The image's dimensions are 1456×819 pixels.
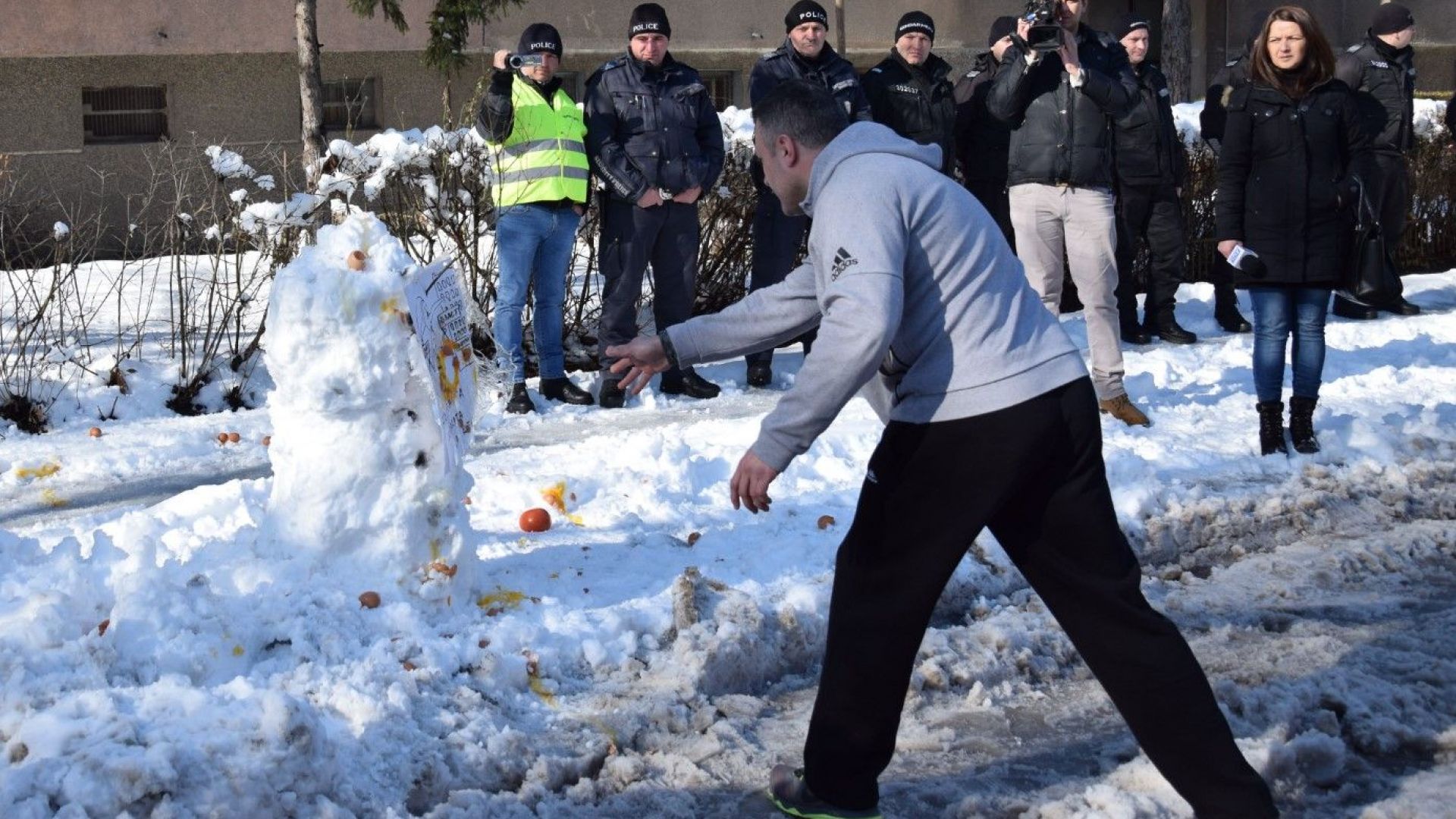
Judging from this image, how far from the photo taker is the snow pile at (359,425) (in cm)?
482

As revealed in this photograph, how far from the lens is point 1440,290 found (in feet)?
43.4

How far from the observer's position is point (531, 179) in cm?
856

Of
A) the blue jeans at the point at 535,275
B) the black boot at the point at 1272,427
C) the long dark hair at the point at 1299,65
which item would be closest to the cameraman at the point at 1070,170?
the black boot at the point at 1272,427

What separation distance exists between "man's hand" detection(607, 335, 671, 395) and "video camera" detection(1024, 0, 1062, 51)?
4.39 m

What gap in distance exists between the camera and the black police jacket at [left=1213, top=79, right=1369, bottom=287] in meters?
7.13

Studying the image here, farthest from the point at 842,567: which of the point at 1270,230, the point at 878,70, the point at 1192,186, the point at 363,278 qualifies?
the point at 1192,186

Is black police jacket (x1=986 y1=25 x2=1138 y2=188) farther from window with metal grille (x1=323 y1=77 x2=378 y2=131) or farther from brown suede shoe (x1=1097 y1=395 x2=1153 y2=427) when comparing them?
window with metal grille (x1=323 y1=77 x2=378 y2=131)

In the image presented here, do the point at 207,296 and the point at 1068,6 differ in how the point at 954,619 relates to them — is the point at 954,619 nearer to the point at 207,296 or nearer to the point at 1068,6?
the point at 1068,6

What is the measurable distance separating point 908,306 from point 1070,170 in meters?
4.49

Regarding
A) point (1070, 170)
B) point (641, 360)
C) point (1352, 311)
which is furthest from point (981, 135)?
point (641, 360)

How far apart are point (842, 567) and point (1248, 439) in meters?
4.64

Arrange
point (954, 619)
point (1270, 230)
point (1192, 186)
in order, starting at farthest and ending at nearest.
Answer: point (1192, 186) → point (1270, 230) → point (954, 619)

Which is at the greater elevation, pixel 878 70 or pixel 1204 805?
pixel 878 70

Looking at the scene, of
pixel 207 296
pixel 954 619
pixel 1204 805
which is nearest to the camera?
pixel 1204 805
